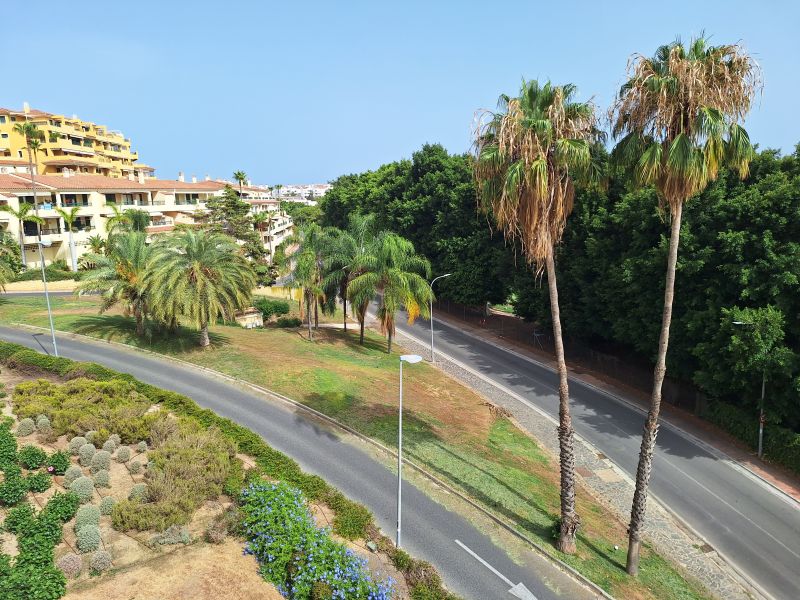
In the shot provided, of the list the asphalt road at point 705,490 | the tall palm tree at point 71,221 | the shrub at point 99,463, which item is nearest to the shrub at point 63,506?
the shrub at point 99,463

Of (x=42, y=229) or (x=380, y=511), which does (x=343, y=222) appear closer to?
(x=42, y=229)

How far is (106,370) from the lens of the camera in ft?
86.5

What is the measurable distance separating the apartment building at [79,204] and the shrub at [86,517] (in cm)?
4310

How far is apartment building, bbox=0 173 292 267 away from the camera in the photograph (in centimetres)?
5991

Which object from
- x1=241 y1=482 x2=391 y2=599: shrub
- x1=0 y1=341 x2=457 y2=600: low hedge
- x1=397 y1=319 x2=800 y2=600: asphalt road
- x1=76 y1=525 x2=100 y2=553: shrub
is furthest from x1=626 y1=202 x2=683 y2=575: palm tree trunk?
x1=76 y1=525 x2=100 y2=553: shrub

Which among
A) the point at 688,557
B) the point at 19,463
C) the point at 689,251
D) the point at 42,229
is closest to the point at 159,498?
the point at 19,463

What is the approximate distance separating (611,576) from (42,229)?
69.7 m

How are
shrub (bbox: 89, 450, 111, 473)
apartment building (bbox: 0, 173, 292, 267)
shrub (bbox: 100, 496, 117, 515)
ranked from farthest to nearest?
→ apartment building (bbox: 0, 173, 292, 267)
shrub (bbox: 89, 450, 111, 473)
shrub (bbox: 100, 496, 117, 515)

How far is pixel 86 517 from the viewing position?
15.2 meters

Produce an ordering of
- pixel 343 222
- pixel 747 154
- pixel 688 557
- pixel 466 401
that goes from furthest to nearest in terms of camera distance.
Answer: pixel 343 222 → pixel 466 401 → pixel 688 557 → pixel 747 154

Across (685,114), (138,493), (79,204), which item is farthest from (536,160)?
(79,204)

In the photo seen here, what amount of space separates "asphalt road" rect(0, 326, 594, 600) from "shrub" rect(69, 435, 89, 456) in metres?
6.43

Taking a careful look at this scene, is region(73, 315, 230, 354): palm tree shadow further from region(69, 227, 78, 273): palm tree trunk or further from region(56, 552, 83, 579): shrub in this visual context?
region(69, 227, 78, 273): palm tree trunk

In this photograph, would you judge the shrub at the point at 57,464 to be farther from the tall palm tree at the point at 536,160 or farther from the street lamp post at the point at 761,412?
the street lamp post at the point at 761,412
